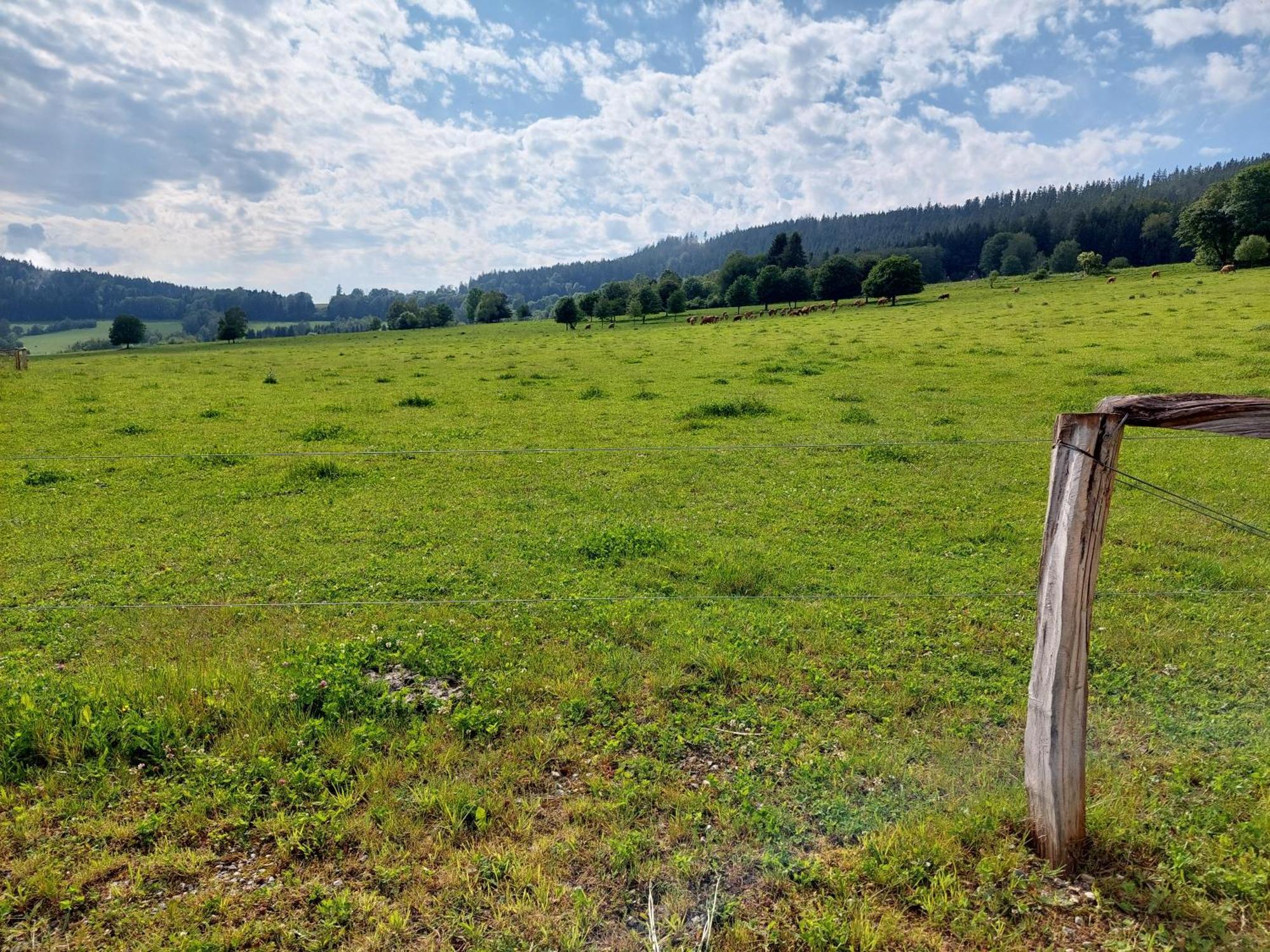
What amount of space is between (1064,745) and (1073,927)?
96 centimetres

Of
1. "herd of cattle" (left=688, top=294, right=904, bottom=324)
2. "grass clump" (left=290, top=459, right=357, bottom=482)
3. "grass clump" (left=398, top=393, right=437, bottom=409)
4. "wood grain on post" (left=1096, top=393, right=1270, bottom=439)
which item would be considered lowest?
"grass clump" (left=290, top=459, right=357, bottom=482)

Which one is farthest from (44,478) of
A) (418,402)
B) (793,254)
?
(793,254)

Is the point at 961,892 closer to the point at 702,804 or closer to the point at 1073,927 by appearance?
the point at 1073,927

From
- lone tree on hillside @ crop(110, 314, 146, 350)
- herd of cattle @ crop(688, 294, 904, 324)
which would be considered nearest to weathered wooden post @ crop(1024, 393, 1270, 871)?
herd of cattle @ crop(688, 294, 904, 324)

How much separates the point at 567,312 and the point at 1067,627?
3814 inches

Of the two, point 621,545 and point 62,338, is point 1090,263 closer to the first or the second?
point 621,545

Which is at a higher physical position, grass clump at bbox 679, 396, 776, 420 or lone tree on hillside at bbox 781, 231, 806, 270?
lone tree on hillside at bbox 781, 231, 806, 270

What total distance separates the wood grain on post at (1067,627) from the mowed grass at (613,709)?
1.19 feet

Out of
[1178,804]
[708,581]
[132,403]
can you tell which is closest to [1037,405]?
[708,581]

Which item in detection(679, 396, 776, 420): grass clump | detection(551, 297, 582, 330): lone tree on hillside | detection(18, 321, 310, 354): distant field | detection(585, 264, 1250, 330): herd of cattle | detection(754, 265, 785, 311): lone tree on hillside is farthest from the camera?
detection(18, 321, 310, 354): distant field

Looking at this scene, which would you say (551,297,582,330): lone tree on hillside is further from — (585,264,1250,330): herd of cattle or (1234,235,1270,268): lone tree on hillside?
(1234,235,1270,268): lone tree on hillside

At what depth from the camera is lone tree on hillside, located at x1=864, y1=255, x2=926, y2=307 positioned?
275 ft

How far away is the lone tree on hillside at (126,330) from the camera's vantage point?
9994 cm

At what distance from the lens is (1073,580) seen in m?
3.97
